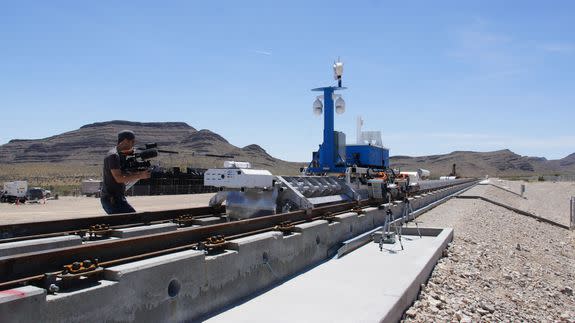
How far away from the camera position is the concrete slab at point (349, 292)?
5.74 m

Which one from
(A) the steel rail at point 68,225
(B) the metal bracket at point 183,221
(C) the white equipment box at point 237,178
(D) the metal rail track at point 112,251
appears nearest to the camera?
(D) the metal rail track at point 112,251

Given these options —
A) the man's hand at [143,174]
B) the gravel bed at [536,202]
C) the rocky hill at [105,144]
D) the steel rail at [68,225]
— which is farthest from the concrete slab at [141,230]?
the rocky hill at [105,144]

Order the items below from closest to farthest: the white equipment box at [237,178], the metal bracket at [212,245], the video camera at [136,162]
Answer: the metal bracket at [212,245], the video camera at [136,162], the white equipment box at [237,178]

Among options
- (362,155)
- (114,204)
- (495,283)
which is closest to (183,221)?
(114,204)

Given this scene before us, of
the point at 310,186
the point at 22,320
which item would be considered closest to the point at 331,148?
the point at 310,186

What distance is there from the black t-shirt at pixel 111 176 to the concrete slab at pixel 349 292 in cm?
296

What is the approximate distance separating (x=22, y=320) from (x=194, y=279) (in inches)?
79.7

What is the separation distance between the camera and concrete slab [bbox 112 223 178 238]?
294 inches

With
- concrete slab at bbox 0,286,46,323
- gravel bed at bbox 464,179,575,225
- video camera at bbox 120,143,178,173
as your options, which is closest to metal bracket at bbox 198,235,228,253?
video camera at bbox 120,143,178,173

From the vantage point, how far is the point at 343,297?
21.9ft

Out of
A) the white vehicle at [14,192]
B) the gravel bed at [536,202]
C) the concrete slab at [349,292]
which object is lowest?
the gravel bed at [536,202]

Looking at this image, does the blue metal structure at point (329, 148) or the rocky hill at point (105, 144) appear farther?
the rocky hill at point (105, 144)

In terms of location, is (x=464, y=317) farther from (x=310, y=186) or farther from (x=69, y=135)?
(x=69, y=135)

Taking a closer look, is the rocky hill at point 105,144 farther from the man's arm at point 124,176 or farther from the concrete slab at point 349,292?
the man's arm at point 124,176
